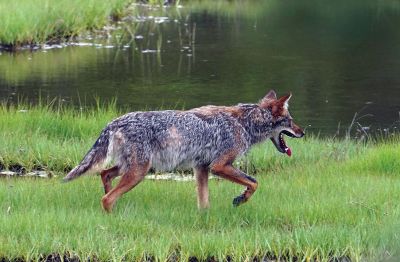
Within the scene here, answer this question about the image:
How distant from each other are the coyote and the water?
606 cm

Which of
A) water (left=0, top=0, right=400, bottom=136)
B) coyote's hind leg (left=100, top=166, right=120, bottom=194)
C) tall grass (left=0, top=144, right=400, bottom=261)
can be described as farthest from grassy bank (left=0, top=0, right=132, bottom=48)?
coyote's hind leg (left=100, top=166, right=120, bottom=194)

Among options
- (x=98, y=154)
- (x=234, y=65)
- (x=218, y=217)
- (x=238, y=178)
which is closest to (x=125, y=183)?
(x=98, y=154)

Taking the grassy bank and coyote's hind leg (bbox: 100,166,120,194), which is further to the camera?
the grassy bank

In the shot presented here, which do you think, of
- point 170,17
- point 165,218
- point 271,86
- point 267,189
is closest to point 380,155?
point 267,189

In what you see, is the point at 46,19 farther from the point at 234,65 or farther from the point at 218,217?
the point at 218,217

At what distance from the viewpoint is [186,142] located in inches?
358

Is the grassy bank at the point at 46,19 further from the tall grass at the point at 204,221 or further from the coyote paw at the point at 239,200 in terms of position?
the coyote paw at the point at 239,200

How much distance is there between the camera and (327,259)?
8.07 meters

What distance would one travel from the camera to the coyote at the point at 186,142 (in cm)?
882

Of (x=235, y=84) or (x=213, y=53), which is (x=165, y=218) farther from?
(x=213, y=53)

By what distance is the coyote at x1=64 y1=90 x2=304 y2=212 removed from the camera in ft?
28.9

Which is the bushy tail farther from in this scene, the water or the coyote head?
the water

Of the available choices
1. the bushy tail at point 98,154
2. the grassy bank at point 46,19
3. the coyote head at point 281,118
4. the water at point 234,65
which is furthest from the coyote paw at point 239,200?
the grassy bank at point 46,19

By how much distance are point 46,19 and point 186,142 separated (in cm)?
1492
